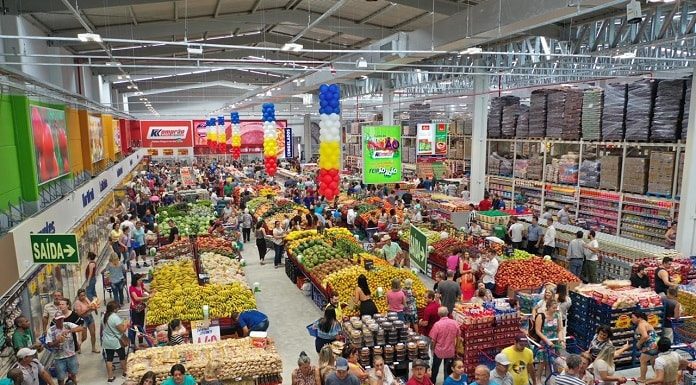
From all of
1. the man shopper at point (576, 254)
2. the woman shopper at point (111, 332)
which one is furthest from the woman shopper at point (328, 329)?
the man shopper at point (576, 254)

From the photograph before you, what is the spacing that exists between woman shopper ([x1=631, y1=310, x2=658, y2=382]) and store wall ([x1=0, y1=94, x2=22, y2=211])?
406 inches

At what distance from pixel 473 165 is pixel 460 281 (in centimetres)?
1055

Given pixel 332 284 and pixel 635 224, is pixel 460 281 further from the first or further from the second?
pixel 635 224

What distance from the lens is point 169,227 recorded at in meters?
15.9

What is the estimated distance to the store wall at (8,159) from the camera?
8.33 metres

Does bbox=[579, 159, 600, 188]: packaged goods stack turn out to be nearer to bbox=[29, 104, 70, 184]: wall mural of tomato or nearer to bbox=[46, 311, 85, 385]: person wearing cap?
bbox=[46, 311, 85, 385]: person wearing cap

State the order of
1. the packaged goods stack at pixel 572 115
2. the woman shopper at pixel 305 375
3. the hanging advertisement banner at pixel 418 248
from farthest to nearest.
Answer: the packaged goods stack at pixel 572 115
the hanging advertisement banner at pixel 418 248
the woman shopper at pixel 305 375

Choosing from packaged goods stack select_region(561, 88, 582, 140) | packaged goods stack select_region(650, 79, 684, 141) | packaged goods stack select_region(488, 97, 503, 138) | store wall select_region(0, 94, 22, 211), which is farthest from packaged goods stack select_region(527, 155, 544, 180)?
store wall select_region(0, 94, 22, 211)

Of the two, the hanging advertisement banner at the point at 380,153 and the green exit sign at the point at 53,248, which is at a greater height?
the hanging advertisement banner at the point at 380,153

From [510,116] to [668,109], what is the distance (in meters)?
6.36

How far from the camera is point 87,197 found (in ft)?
45.5

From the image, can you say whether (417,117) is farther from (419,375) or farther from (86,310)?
(419,375)

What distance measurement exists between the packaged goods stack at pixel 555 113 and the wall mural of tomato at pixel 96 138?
14628mm

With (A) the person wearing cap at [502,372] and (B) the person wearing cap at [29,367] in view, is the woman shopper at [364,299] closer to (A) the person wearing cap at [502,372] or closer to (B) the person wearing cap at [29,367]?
(A) the person wearing cap at [502,372]
